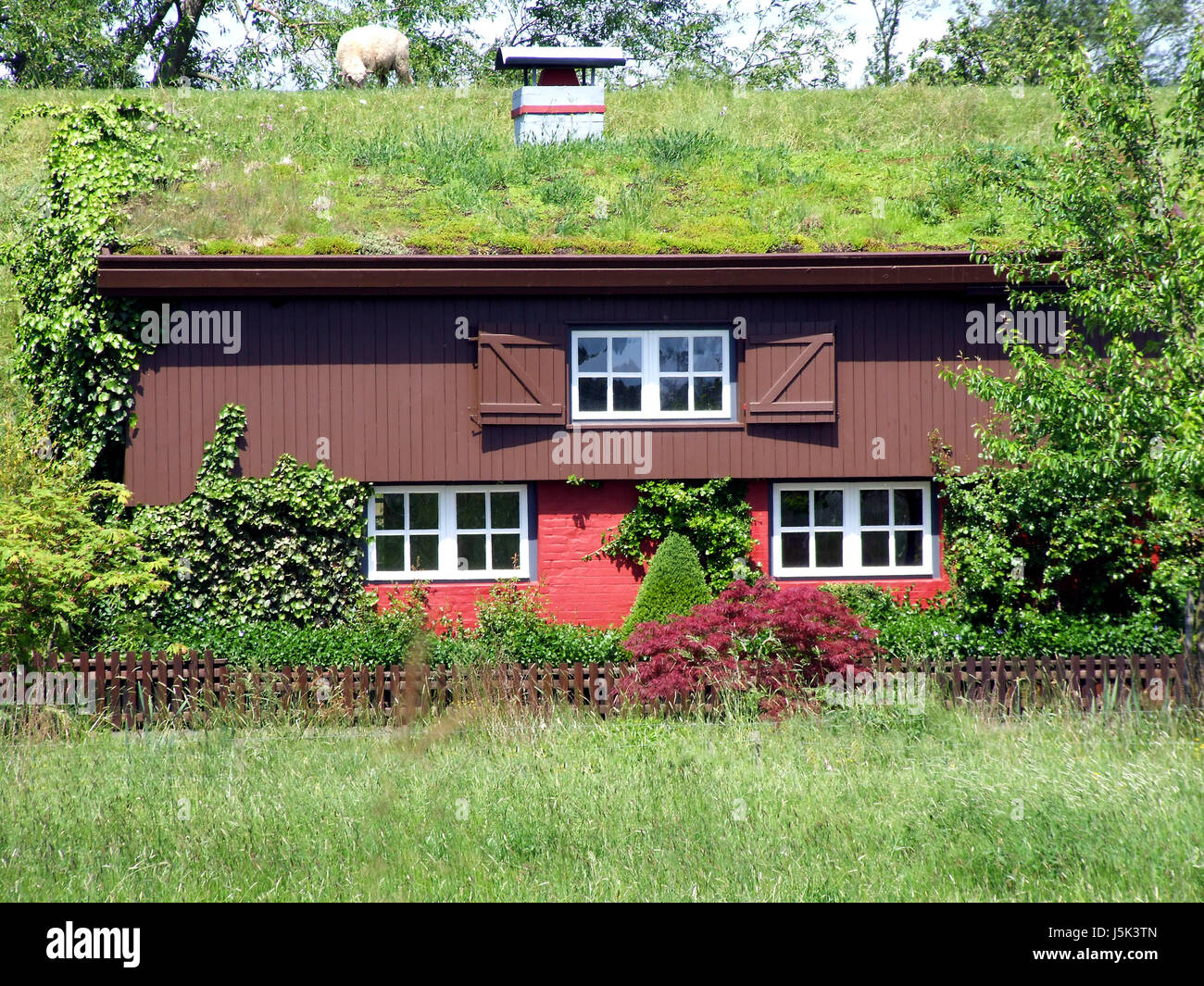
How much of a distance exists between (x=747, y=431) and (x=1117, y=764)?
701 centimetres

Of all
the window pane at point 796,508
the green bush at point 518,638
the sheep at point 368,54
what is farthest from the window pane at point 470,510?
the sheep at point 368,54

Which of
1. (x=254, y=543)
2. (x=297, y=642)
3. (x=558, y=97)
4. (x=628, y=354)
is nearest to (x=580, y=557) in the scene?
(x=628, y=354)

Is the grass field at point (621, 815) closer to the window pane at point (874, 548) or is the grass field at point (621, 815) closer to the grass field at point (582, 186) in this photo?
the window pane at point (874, 548)

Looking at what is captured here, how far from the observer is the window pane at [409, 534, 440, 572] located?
14086 millimetres

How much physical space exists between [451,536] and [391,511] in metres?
0.87

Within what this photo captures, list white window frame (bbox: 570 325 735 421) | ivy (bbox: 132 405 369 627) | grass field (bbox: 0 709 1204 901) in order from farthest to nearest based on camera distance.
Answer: white window frame (bbox: 570 325 735 421)
ivy (bbox: 132 405 369 627)
grass field (bbox: 0 709 1204 901)

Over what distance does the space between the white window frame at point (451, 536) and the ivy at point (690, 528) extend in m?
1.09

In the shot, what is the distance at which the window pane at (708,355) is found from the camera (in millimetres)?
14180

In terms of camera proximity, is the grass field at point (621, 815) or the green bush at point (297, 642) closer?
the grass field at point (621, 815)

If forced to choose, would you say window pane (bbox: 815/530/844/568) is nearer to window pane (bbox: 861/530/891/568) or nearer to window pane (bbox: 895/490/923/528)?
window pane (bbox: 861/530/891/568)

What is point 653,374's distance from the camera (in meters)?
14.1

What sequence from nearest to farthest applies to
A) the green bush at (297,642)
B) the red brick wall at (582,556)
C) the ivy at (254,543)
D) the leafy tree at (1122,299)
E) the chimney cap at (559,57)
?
the leafy tree at (1122,299), the green bush at (297,642), the ivy at (254,543), the red brick wall at (582,556), the chimney cap at (559,57)

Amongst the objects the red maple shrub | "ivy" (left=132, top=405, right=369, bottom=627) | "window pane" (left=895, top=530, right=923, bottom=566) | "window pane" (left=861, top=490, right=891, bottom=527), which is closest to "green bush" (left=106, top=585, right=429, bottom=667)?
"ivy" (left=132, top=405, right=369, bottom=627)

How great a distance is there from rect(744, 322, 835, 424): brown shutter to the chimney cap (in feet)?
25.7
